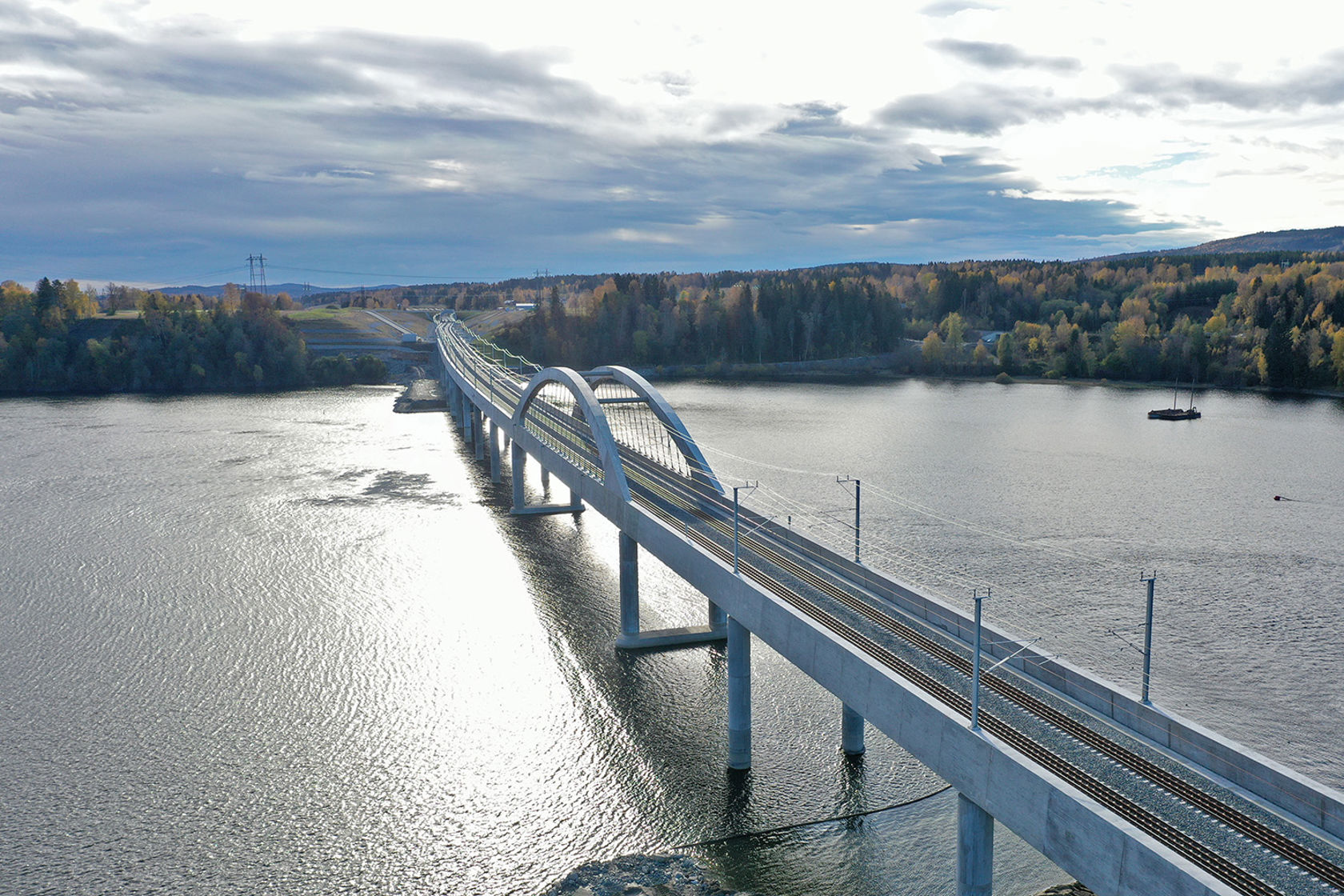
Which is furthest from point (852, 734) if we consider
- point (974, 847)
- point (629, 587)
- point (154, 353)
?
point (154, 353)

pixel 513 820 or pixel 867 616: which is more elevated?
pixel 867 616

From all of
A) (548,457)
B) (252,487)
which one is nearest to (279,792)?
(548,457)

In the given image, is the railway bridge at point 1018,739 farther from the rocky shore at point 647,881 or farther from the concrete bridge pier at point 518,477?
the concrete bridge pier at point 518,477

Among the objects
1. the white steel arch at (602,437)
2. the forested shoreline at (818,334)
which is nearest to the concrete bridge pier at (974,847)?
the white steel arch at (602,437)

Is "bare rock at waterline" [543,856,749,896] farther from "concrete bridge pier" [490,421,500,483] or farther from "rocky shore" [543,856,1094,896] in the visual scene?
"concrete bridge pier" [490,421,500,483]

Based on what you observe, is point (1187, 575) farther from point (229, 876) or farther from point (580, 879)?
point (229, 876)

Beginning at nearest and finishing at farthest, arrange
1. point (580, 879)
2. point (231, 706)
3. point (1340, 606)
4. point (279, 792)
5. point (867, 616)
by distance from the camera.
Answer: point (580, 879) < point (867, 616) < point (279, 792) < point (231, 706) < point (1340, 606)

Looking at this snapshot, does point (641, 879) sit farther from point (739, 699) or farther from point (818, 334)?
point (818, 334)

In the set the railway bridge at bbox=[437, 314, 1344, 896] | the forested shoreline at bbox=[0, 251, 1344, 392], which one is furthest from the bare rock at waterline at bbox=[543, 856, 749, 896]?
the forested shoreline at bbox=[0, 251, 1344, 392]
